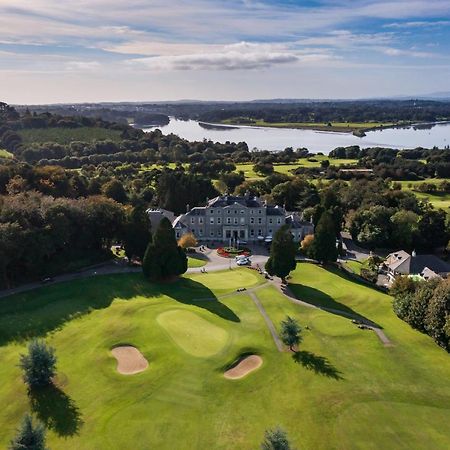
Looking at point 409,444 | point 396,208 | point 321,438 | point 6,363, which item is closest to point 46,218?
point 6,363

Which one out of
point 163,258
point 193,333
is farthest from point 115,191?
point 193,333

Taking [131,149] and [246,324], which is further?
[131,149]

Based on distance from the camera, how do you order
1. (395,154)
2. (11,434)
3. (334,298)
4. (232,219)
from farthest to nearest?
1. (395,154)
2. (232,219)
3. (334,298)
4. (11,434)

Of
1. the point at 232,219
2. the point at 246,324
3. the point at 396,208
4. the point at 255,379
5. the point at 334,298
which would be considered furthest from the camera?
the point at 396,208

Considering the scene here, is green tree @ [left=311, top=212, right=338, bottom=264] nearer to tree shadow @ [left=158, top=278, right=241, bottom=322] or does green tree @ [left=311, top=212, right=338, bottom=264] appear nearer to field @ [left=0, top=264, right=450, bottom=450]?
field @ [left=0, top=264, right=450, bottom=450]

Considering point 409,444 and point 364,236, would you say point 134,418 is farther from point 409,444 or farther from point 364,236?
point 364,236

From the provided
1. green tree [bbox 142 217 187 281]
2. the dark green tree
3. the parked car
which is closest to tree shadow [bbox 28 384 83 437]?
green tree [bbox 142 217 187 281]

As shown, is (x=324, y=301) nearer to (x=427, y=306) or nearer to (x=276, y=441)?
(x=427, y=306)
